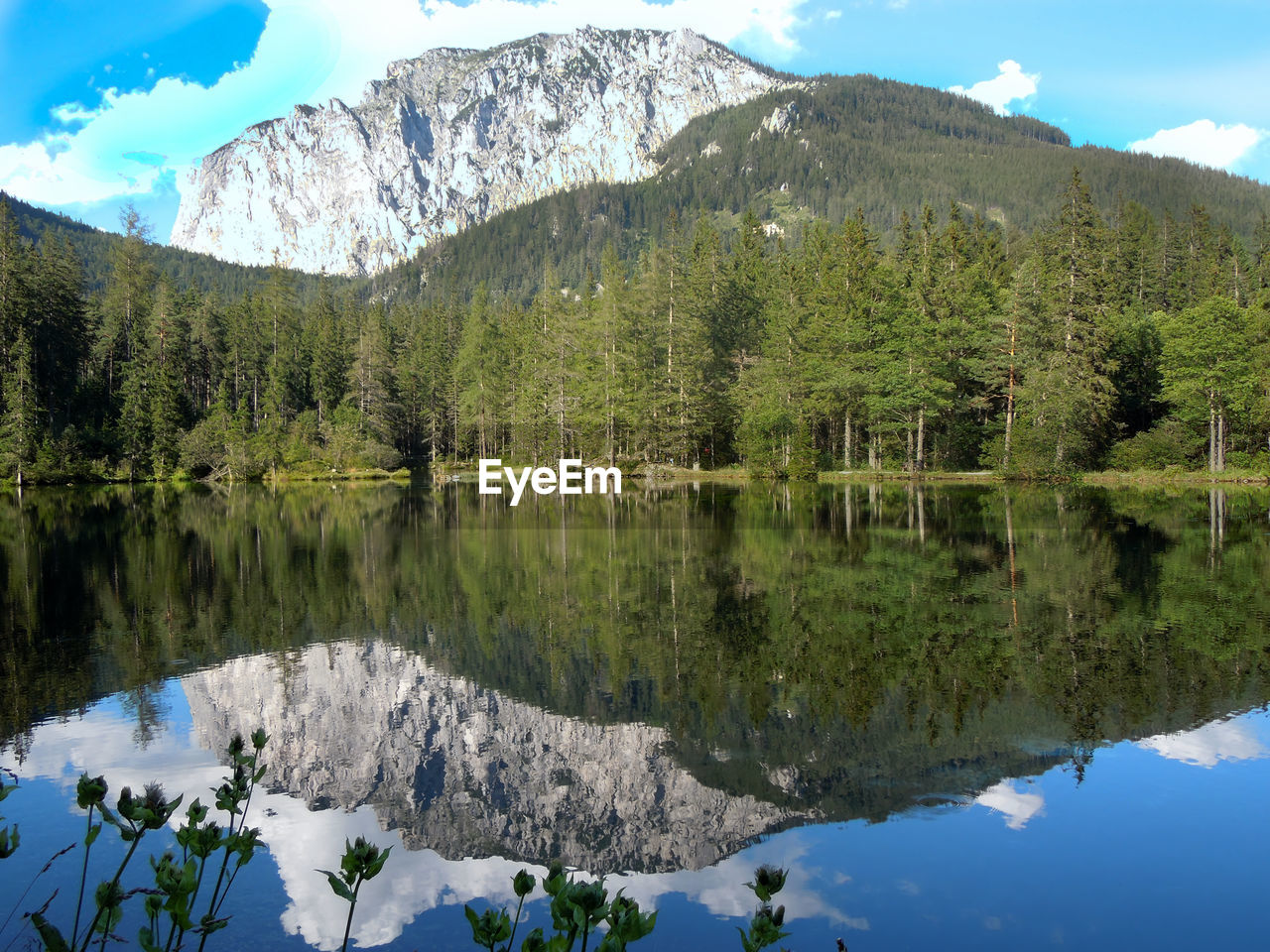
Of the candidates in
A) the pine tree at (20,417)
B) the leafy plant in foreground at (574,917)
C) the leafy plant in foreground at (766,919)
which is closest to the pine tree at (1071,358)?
A: the leafy plant in foreground at (766,919)

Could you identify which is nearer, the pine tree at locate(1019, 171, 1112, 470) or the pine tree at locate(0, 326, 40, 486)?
Result: the pine tree at locate(1019, 171, 1112, 470)

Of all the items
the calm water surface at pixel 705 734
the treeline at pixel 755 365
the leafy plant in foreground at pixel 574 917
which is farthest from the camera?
the treeline at pixel 755 365

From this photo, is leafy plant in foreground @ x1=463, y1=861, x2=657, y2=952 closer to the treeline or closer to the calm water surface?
the calm water surface

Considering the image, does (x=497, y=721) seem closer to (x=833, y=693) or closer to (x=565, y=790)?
(x=565, y=790)

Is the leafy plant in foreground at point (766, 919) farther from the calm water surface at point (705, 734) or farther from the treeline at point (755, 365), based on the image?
the treeline at point (755, 365)

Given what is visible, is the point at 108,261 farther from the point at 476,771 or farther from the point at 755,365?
the point at 476,771

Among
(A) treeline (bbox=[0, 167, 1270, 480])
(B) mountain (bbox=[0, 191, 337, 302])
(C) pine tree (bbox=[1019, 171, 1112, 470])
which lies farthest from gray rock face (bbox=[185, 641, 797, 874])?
(B) mountain (bbox=[0, 191, 337, 302])

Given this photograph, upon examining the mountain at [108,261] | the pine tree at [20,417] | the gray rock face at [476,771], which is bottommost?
the gray rock face at [476,771]
